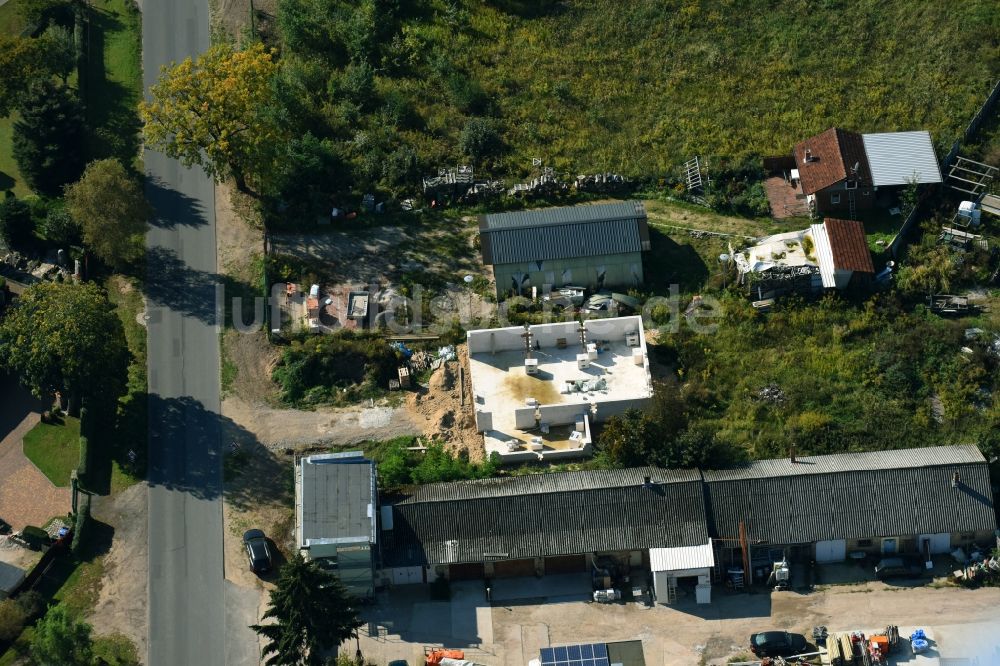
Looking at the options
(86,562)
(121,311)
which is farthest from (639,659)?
(121,311)

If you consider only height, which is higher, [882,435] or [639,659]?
[882,435]

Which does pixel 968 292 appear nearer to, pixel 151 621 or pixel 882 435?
pixel 882 435

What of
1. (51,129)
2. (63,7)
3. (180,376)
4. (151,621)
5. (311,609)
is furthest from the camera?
(63,7)

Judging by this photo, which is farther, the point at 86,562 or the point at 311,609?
the point at 86,562

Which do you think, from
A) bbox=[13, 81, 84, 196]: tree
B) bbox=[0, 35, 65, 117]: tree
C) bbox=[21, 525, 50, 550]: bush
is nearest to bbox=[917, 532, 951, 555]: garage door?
bbox=[21, 525, 50, 550]: bush

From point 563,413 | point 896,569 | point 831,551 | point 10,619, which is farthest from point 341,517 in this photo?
point 896,569

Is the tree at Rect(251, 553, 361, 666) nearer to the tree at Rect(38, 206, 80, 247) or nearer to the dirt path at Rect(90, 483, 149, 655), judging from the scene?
the dirt path at Rect(90, 483, 149, 655)
